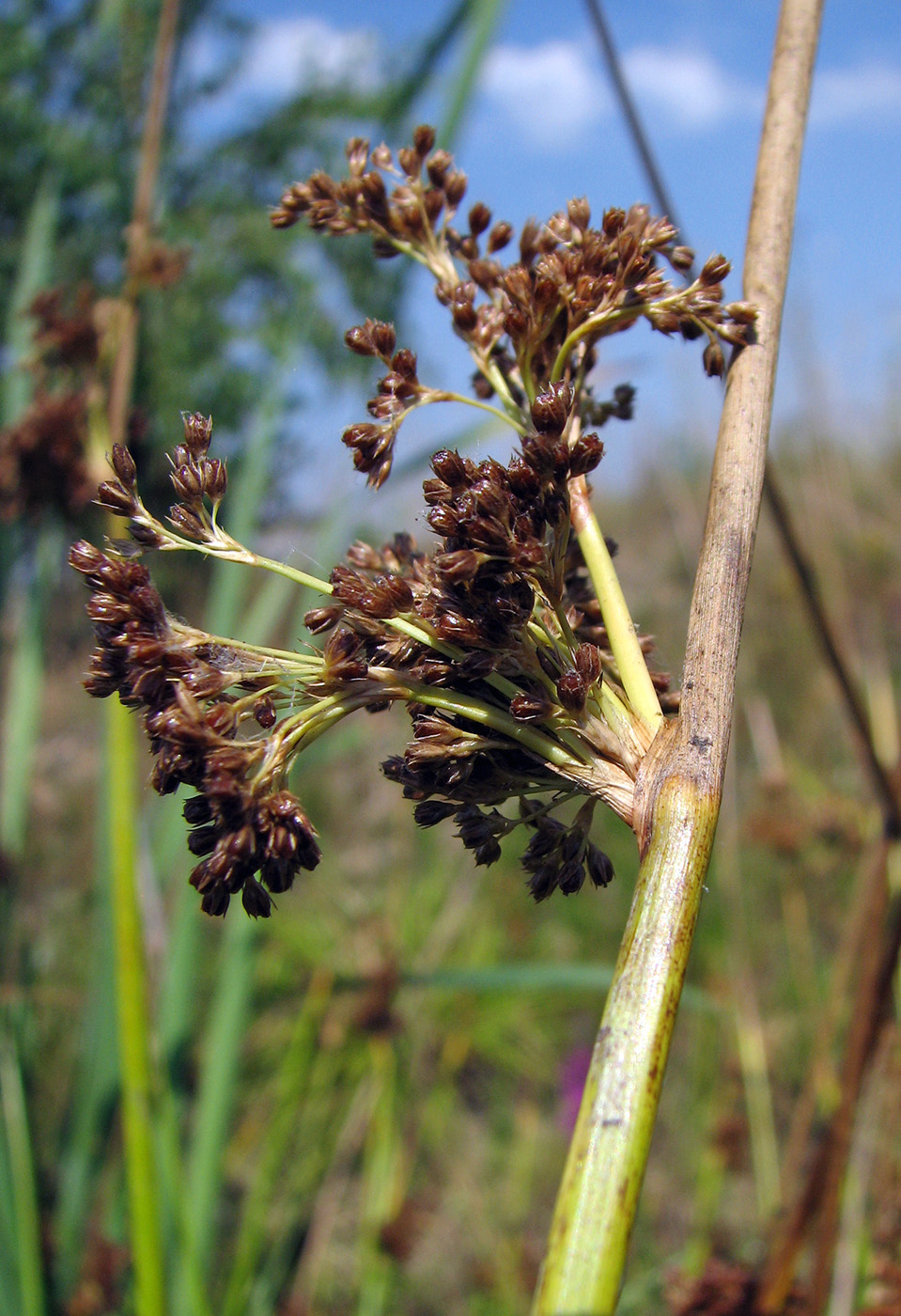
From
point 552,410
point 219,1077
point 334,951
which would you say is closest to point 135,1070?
point 219,1077

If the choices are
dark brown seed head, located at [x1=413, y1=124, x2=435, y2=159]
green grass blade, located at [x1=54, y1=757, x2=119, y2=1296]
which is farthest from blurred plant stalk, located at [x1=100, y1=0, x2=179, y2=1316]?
dark brown seed head, located at [x1=413, y1=124, x2=435, y2=159]

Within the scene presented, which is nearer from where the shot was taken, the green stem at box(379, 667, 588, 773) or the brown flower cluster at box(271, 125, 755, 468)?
the green stem at box(379, 667, 588, 773)

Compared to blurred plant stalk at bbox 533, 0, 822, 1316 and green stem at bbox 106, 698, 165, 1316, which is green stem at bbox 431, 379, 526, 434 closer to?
blurred plant stalk at bbox 533, 0, 822, 1316

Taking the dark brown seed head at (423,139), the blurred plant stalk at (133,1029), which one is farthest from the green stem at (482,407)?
the blurred plant stalk at (133,1029)

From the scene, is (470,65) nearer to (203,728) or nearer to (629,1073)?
(203,728)

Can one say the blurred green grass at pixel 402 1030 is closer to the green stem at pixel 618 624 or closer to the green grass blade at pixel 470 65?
the green grass blade at pixel 470 65

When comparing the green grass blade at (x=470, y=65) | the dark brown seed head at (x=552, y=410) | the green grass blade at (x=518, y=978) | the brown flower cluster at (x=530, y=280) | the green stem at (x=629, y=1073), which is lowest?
the green grass blade at (x=518, y=978)
